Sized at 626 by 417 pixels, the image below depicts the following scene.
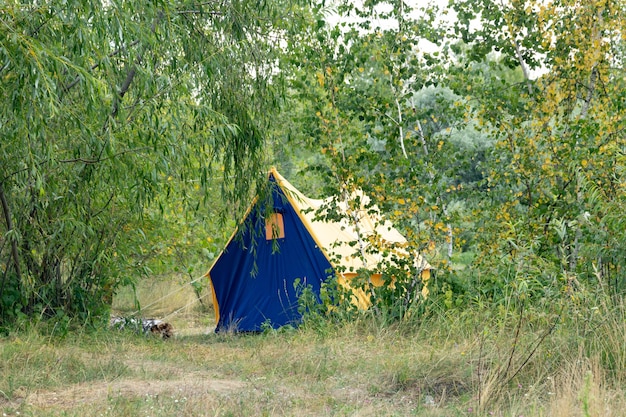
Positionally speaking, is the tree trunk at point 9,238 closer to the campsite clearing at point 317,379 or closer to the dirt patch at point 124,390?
the campsite clearing at point 317,379

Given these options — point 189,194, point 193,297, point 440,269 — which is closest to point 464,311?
point 440,269

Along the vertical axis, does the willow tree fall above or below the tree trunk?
above

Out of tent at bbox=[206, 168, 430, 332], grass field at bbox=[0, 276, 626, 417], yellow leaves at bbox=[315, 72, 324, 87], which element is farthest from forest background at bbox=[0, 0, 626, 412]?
tent at bbox=[206, 168, 430, 332]

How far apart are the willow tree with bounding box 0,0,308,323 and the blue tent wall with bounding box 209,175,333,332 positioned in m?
1.77

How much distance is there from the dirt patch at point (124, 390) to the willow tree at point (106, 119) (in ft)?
4.24

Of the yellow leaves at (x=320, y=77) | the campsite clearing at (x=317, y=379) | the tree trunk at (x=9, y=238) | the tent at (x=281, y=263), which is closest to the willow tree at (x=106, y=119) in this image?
A: the tree trunk at (x=9, y=238)

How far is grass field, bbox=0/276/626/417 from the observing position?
14.7 feet

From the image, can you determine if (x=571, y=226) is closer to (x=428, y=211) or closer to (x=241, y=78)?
(x=428, y=211)

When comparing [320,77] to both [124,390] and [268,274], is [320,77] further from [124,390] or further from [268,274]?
[124,390]

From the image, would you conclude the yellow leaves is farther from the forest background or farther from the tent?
the tent

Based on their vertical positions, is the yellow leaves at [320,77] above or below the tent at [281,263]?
above

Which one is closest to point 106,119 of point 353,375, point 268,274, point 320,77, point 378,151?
point 353,375

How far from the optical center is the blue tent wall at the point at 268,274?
9.30 m

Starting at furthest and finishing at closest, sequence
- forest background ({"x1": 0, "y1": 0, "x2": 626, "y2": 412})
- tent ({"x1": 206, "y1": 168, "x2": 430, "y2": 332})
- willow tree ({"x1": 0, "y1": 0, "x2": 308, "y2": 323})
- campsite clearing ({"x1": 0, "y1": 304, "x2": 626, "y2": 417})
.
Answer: tent ({"x1": 206, "y1": 168, "x2": 430, "y2": 332}), forest background ({"x1": 0, "y1": 0, "x2": 626, "y2": 412}), willow tree ({"x1": 0, "y1": 0, "x2": 308, "y2": 323}), campsite clearing ({"x1": 0, "y1": 304, "x2": 626, "y2": 417})
